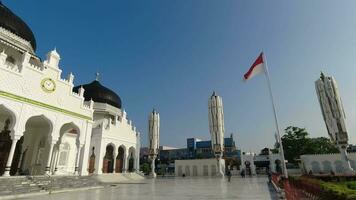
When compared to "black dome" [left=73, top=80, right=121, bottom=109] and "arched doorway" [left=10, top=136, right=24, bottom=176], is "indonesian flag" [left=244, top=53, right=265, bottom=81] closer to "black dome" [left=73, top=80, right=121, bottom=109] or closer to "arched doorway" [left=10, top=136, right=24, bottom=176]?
"arched doorway" [left=10, top=136, right=24, bottom=176]

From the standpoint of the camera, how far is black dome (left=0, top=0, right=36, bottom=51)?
58.2 feet

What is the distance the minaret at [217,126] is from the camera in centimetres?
3603

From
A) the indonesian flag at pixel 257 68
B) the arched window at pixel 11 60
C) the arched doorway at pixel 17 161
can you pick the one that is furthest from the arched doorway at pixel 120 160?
the indonesian flag at pixel 257 68

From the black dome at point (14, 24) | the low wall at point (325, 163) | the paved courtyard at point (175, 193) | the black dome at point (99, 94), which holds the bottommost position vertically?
the paved courtyard at point (175, 193)

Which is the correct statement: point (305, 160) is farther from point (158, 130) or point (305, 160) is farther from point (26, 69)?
point (26, 69)

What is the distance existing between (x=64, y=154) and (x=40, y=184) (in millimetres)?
8365

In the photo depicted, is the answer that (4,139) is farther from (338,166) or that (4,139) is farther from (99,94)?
(338,166)

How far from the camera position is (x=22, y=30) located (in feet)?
62.6

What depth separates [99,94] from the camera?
29.9 metres

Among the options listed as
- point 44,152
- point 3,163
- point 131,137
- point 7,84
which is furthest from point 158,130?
point 7,84

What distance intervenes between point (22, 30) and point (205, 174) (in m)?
32.8

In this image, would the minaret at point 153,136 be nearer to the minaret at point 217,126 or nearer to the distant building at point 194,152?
the minaret at point 217,126

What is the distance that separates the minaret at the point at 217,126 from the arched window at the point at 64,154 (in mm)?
22422

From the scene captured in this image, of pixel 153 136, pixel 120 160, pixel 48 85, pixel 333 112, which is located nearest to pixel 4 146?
pixel 48 85
